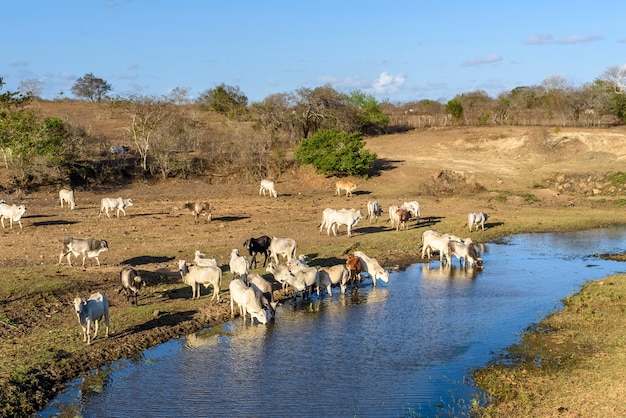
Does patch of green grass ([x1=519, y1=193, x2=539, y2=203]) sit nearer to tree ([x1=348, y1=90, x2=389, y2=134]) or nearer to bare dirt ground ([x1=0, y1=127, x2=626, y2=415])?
bare dirt ground ([x1=0, y1=127, x2=626, y2=415])

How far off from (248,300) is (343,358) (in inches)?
123

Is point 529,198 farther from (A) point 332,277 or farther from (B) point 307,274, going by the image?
(B) point 307,274

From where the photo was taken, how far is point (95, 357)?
1330cm

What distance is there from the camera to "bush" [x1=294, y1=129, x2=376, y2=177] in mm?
39250

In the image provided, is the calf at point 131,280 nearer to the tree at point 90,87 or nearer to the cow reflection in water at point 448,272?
the cow reflection in water at point 448,272

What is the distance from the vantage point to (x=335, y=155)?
3938cm

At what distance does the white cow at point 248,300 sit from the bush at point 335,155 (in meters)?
23.4

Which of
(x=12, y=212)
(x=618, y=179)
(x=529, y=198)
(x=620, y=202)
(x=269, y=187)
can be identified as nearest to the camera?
(x=12, y=212)

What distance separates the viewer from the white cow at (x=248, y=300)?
51.9 ft

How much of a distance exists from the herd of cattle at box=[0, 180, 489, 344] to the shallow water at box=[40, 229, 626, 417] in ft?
1.63

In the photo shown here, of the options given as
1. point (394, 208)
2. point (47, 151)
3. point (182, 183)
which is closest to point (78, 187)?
point (47, 151)

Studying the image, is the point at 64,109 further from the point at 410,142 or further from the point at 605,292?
the point at 605,292

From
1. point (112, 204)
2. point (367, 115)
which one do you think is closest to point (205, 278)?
point (112, 204)

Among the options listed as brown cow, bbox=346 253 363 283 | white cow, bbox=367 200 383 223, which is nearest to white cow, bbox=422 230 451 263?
brown cow, bbox=346 253 363 283
